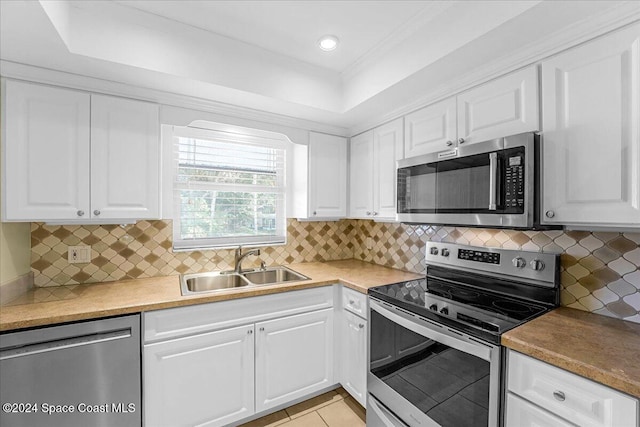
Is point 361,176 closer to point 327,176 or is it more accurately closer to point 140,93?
point 327,176

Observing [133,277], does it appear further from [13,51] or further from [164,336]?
[13,51]

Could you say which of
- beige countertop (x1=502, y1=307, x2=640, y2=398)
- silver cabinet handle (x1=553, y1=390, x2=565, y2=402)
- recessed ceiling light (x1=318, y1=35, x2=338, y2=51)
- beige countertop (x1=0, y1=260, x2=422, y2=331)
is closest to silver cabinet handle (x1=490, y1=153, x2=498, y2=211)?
beige countertop (x1=502, y1=307, x2=640, y2=398)

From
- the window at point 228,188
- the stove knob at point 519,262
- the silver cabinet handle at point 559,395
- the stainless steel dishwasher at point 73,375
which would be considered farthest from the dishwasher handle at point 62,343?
the stove knob at point 519,262

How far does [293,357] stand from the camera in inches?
77.9

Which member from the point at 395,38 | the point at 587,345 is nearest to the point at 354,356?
the point at 587,345

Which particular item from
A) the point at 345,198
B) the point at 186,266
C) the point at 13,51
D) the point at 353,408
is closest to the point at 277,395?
the point at 353,408

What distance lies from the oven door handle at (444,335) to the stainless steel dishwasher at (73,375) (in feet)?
4.52

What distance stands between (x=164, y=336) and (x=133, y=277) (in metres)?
0.69

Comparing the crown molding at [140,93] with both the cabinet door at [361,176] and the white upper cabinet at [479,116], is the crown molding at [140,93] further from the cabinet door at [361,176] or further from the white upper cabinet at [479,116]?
the white upper cabinet at [479,116]

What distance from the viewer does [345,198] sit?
2650 millimetres

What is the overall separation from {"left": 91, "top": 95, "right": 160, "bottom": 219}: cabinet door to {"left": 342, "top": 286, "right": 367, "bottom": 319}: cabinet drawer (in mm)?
1376

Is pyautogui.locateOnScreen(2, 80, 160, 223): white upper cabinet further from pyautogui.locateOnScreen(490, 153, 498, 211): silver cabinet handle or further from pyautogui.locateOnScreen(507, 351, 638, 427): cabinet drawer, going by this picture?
pyautogui.locateOnScreen(507, 351, 638, 427): cabinet drawer

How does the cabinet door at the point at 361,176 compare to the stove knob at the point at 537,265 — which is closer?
the stove knob at the point at 537,265

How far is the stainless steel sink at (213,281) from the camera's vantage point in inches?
84.5
